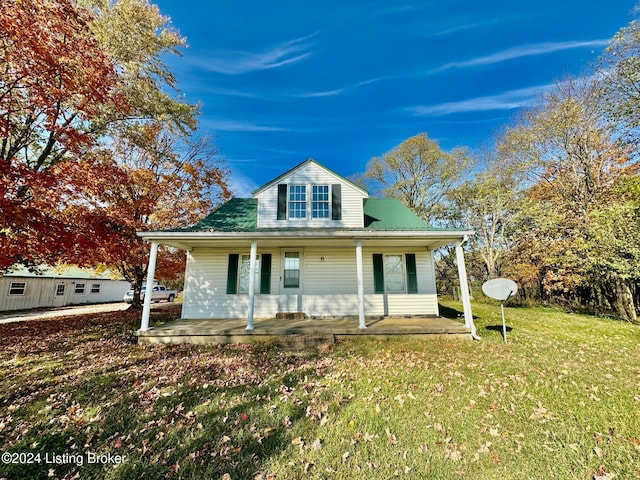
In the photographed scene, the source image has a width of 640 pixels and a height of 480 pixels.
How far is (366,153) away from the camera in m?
24.8

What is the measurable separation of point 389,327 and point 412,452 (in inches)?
191

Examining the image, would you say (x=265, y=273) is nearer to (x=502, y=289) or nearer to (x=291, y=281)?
(x=291, y=281)

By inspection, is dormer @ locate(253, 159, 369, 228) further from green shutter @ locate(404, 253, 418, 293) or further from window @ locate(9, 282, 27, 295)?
window @ locate(9, 282, 27, 295)

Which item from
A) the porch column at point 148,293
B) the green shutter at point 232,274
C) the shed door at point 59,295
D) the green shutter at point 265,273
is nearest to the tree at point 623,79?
the green shutter at point 265,273

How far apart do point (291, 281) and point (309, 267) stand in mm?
856

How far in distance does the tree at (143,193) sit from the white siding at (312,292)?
3.13 meters

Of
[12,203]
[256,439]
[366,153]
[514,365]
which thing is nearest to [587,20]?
[514,365]

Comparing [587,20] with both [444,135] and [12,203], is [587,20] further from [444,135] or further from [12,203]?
[12,203]

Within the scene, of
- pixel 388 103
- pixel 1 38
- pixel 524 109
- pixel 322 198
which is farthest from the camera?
pixel 388 103

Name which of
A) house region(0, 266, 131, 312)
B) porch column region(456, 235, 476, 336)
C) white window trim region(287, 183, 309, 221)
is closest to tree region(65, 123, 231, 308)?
white window trim region(287, 183, 309, 221)

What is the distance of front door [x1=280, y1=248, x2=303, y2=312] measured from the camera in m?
9.38

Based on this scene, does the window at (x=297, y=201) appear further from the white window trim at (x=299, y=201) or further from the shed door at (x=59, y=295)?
the shed door at (x=59, y=295)

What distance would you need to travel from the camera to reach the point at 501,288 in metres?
7.12

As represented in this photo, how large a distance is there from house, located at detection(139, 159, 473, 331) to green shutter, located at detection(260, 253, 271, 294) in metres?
0.04
